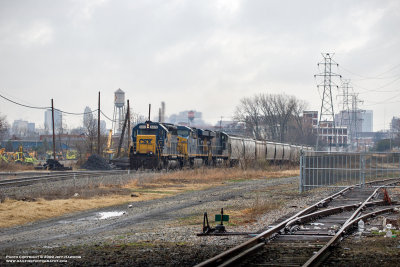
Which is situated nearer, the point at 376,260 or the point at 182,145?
the point at 376,260

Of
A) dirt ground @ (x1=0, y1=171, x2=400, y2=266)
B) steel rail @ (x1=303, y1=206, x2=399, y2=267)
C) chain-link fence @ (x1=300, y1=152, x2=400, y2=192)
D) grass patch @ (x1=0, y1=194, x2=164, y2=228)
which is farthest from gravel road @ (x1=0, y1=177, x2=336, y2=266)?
chain-link fence @ (x1=300, y1=152, x2=400, y2=192)

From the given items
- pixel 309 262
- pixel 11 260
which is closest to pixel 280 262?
pixel 309 262

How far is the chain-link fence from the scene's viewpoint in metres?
19.4

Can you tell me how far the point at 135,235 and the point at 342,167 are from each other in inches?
495

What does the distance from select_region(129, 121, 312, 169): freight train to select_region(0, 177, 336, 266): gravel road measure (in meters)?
16.8

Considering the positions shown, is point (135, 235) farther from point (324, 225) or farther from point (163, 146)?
point (163, 146)

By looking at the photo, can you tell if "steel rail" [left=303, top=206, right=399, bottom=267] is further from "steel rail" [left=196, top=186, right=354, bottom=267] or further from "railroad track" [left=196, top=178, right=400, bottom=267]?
"steel rail" [left=196, top=186, right=354, bottom=267]

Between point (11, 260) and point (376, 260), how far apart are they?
19.0ft

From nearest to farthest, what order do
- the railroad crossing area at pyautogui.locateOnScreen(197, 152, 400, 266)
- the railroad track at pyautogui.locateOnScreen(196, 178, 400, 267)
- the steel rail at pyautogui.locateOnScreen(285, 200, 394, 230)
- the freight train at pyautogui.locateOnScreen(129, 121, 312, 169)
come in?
the railroad track at pyautogui.locateOnScreen(196, 178, 400, 267) → the railroad crossing area at pyautogui.locateOnScreen(197, 152, 400, 266) → the steel rail at pyautogui.locateOnScreen(285, 200, 394, 230) → the freight train at pyautogui.locateOnScreen(129, 121, 312, 169)

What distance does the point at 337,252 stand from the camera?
28.3 ft

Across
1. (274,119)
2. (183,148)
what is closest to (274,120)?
(274,119)

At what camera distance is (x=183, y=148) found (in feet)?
128

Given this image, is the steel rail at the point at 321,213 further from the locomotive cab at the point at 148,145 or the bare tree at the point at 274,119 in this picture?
the bare tree at the point at 274,119

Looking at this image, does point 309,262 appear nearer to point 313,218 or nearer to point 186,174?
point 313,218
